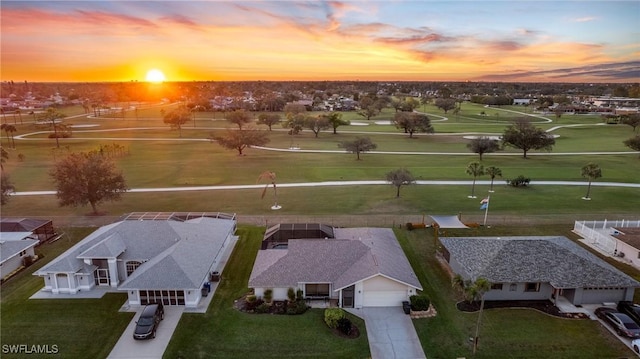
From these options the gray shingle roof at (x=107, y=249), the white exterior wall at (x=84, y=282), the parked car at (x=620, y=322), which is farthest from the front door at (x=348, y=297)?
the white exterior wall at (x=84, y=282)

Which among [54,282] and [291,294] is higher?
[54,282]

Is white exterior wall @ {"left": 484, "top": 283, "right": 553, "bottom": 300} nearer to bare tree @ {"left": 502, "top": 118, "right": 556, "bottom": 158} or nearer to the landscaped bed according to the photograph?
the landscaped bed

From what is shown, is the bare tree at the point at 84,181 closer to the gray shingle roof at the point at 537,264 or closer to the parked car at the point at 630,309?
the gray shingle roof at the point at 537,264

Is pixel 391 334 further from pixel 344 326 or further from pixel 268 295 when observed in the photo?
pixel 268 295

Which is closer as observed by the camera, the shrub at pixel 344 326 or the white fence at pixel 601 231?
the shrub at pixel 344 326

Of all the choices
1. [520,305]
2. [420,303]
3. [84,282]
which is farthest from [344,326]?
[84,282]

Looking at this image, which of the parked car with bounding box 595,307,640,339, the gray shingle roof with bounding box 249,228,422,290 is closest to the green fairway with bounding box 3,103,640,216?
the gray shingle roof with bounding box 249,228,422,290
